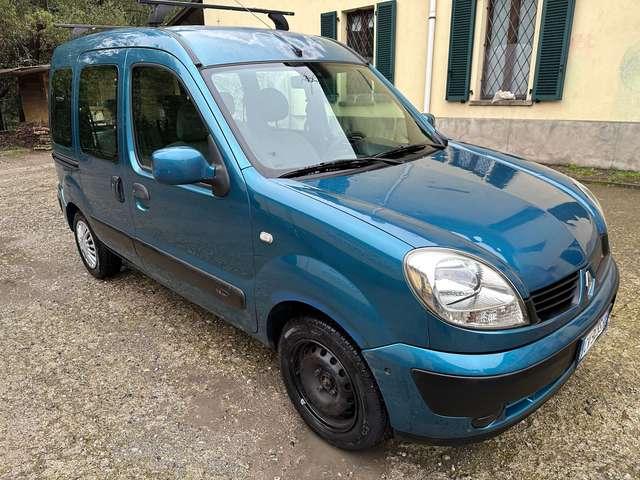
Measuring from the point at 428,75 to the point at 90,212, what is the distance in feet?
20.8

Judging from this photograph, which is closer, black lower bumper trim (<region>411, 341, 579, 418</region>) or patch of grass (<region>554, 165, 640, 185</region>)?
black lower bumper trim (<region>411, 341, 579, 418</region>)

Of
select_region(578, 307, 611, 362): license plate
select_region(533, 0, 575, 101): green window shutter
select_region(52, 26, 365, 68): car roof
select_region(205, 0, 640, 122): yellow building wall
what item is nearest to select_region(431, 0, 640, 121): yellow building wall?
select_region(205, 0, 640, 122): yellow building wall

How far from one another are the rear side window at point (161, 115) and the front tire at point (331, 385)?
105 centimetres

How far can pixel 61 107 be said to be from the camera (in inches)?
156

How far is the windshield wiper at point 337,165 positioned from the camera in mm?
2307

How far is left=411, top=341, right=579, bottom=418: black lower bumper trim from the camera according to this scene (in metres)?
1.68

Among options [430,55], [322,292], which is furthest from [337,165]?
[430,55]

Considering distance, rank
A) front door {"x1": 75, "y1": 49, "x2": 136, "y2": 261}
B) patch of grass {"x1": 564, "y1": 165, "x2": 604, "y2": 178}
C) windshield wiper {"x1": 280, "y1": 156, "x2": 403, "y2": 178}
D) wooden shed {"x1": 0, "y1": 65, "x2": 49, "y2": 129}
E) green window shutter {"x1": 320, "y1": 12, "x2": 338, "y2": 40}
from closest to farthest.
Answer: windshield wiper {"x1": 280, "y1": 156, "x2": 403, "y2": 178} → front door {"x1": 75, "y1": 49, "x2": 136, "y2": 261} → patch of grass {"x1": 564, "y1": 165, "x2": 604, "y2": 178} → green window shutter {"x1": 320, "y1": 12, "x2": 338, "y2": 40} → wooden shed {"x1": 0, "y1": 65, "x2": 49, "y2": 129}

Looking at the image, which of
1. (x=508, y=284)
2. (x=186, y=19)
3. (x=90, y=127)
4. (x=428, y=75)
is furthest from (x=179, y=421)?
(x=186, y=19)

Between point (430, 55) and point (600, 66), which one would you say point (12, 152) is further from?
point (600, 66)

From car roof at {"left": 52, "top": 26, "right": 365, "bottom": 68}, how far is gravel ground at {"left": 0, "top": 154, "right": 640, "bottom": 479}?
5.77ft

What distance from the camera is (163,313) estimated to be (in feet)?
11.8

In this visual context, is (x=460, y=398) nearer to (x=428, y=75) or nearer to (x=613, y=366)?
(x=613, y=366)

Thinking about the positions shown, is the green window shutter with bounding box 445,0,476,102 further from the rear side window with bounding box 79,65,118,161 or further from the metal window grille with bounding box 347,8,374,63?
the rear side window with bounding box 79,65,118,161
